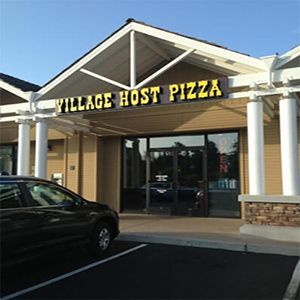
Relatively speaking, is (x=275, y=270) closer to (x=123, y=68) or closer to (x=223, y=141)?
(x=223, y=141)

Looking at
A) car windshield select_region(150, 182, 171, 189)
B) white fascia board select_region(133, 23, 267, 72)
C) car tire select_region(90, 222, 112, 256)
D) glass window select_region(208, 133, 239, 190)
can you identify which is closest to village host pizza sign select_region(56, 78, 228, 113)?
white fascia board select_region(133, 23, 267, 72)

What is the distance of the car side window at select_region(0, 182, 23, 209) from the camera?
5888 mm

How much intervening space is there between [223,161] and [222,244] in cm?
514

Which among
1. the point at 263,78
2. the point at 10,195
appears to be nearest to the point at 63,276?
the point at 10,195

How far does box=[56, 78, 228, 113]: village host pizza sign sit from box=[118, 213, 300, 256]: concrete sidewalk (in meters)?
3.16

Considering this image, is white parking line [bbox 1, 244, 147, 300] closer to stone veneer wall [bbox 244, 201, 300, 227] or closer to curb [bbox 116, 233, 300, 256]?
curb [bbox 116, 233, 300, 256]

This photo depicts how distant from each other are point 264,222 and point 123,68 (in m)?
→ 6.57

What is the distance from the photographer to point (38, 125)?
38.9 feet

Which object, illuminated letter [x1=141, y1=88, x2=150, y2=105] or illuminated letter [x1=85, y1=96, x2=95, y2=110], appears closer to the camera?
illuminated letter [x1=141, y1=88, x2=150, y2=105]

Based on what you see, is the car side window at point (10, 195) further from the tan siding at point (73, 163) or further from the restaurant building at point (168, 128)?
the tan siding at point (73, 163)

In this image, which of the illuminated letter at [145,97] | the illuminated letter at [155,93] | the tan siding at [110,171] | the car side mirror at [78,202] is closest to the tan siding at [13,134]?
the tan siding at [110,171]

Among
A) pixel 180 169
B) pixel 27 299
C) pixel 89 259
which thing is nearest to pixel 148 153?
pixel 180 169

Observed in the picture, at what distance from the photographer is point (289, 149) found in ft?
29.5

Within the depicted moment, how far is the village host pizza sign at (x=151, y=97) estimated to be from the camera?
938 cm
